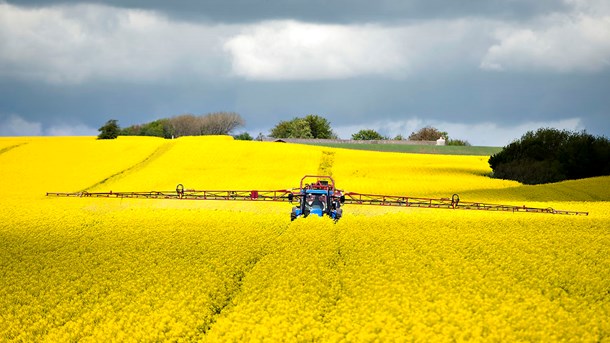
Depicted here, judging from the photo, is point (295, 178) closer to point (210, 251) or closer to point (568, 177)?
point (568, 177)

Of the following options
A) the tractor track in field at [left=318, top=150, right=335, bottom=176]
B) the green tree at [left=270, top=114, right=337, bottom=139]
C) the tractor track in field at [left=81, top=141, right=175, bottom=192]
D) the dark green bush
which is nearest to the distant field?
the tractor track in field at [left=318, top=150, right=335, bottom=176]

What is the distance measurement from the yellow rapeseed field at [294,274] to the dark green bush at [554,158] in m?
33.8

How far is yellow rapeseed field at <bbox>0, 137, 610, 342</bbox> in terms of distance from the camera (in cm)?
1731

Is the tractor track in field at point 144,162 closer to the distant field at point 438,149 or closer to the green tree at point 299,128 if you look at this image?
the distant field at point 438,149

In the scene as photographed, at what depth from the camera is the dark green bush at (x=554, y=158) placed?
255ft

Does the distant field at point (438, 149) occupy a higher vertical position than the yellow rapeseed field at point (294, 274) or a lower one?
higher

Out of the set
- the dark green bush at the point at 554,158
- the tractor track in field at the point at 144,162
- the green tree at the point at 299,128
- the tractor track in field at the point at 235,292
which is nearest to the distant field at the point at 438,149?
the dark green bush at the point at 554,158

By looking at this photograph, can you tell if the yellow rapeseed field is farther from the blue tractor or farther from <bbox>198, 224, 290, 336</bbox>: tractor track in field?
the blue tractor

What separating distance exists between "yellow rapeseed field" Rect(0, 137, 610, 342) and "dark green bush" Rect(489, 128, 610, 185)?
33.8m

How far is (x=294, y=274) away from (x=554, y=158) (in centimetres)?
6523

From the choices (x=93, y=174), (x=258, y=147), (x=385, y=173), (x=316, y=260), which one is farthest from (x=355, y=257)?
(x=258, y=147)

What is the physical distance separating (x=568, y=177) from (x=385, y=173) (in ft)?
66.8

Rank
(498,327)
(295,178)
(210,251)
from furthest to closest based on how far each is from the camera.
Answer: (295,178), (210,251), (498,327)

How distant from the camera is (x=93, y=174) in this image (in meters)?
75.8
